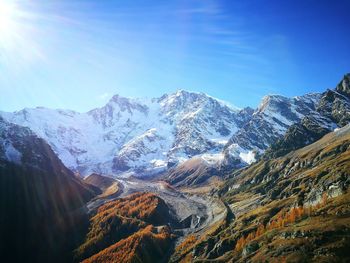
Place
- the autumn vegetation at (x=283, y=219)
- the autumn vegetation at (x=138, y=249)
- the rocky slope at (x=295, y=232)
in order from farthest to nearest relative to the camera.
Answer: the autumn vegetation at (x=138, y=249) < the autumn vegetation at (x=283, y=219) < the rocky slope at (x=295, y=232)

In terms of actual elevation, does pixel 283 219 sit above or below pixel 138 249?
below

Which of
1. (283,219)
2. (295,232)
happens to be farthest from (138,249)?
(295,232)

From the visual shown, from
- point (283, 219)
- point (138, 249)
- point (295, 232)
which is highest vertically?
point (138, 249)

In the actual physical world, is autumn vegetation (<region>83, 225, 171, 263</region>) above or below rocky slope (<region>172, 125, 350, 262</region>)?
above

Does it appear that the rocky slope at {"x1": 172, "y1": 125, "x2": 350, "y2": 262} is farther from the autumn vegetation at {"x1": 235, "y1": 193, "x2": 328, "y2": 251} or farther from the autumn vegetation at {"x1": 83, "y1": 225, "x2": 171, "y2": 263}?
the autumn vegetation at {"x1": 83, "y1": 225, "x2": 171, "y2": 263}

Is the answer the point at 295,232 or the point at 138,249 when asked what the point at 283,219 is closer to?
the point at 295,232

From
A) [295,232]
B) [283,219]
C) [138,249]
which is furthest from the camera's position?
[138,249]

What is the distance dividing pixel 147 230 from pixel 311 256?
395ft

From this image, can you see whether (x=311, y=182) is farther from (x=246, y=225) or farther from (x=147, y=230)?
(x=147, y=230)

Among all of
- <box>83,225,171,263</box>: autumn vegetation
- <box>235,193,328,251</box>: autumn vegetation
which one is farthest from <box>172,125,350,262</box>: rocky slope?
<box>83,225,171,263</box>: autumn vegetation

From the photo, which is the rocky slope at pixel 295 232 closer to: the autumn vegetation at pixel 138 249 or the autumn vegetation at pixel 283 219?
the autumn vegetation at pixel 283 219

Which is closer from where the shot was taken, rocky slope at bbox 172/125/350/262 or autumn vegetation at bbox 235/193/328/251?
rocky slope at bbox 172/125/350/262

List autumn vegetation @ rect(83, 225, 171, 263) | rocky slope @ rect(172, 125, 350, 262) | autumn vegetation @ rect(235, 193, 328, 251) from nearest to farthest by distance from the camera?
rocky slope @ rect(172, 125, 350, 262), autumn vegetation @ rect(235, 193, 328, 251), autumn vegetation @ rect(83, 225, 171, 263)

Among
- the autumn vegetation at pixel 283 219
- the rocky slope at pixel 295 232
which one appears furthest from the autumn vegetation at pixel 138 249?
the autumn vegetation at pixel 283 219
